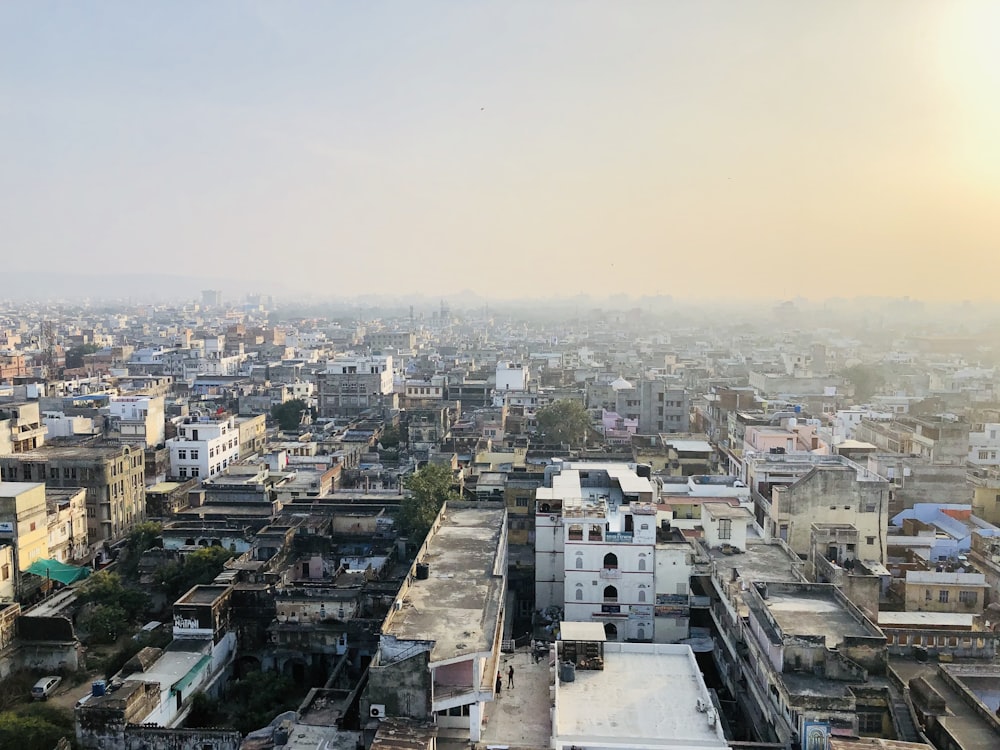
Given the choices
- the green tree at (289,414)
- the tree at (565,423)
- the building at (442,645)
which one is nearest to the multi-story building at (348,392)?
the green tree at (289,414)

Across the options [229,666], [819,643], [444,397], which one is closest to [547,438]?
[444,397]

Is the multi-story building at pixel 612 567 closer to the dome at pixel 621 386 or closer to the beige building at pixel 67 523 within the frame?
the beige building at pixel 67 523

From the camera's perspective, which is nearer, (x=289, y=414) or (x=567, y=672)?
(x=567, y=672)

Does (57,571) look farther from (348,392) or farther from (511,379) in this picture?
(511,379)

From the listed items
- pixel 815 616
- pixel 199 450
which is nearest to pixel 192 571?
pixel 199 450

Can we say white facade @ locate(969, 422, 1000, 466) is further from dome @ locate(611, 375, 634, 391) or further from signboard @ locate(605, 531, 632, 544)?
signboard @ locate(605, 531, 632, 544)

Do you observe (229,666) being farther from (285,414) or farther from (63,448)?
(285,414)
